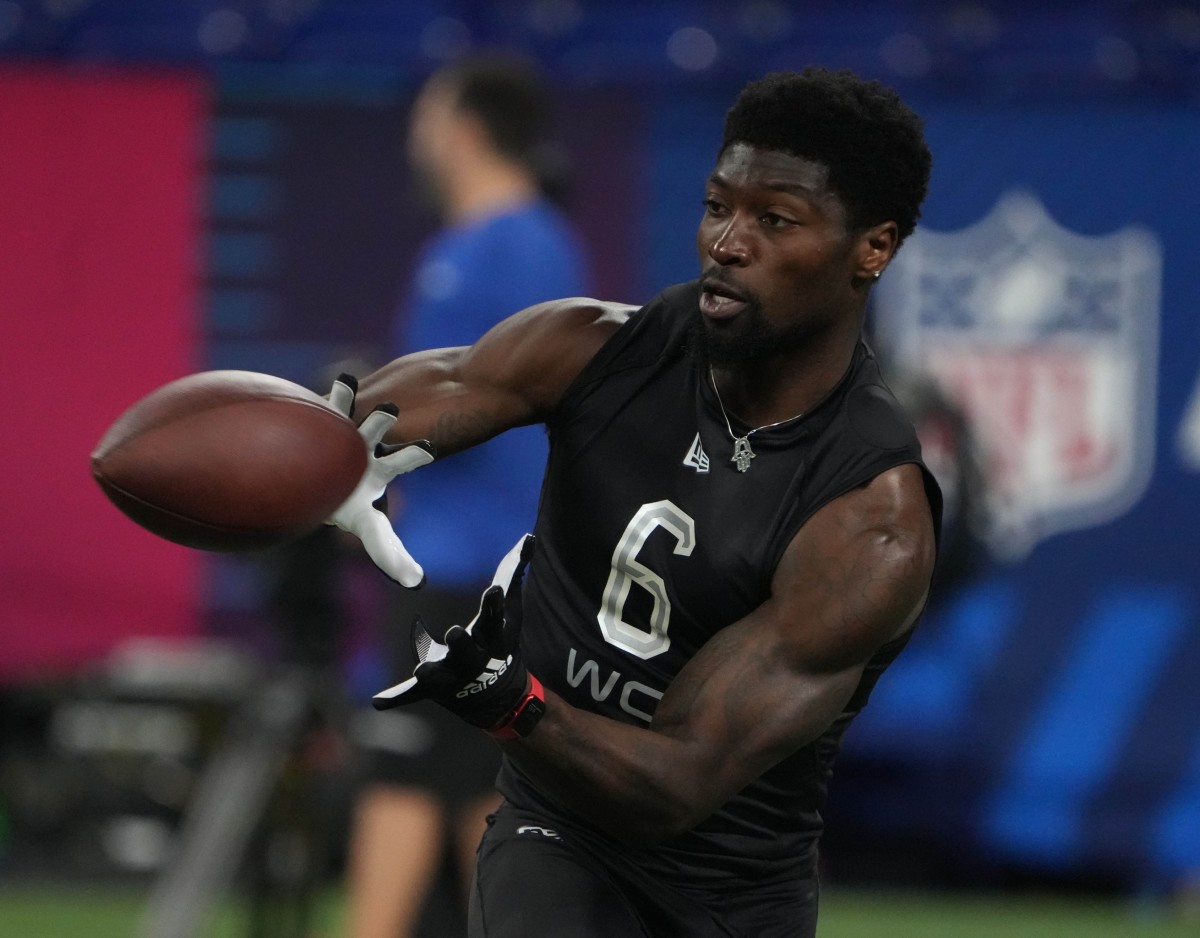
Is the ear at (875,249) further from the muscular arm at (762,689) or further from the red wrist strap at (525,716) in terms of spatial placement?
the red wrist strap at (525,716)

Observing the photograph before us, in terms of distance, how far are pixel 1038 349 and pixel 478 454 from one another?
297cm

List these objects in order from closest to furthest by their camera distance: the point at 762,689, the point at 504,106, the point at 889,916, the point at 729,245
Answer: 1. the point at 762,689
2. the point at 729,245
3. the point at 504,106
4. the point at 889,916

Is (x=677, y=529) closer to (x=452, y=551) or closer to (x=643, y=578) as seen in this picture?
(x=643, y=578)

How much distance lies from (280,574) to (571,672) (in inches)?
→ 107

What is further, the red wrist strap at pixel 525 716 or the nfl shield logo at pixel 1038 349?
the nfl shield logo at pixel 1038 349

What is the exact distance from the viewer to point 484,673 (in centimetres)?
224

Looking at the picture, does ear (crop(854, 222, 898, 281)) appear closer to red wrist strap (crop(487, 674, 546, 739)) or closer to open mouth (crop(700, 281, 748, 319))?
open mouth (crop(700, 281, 748, 319))

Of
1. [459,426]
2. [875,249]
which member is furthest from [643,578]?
[875,249]

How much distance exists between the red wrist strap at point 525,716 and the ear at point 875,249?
78 centimetres

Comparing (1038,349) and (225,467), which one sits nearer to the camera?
(225,467)

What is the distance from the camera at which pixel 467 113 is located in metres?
4.26

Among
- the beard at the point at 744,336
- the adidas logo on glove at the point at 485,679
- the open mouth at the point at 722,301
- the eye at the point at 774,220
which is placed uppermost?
the eye at the point at 774,220

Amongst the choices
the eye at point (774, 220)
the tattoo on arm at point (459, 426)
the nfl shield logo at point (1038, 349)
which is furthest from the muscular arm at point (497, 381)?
the nfl shield logo at point (1038, 349)

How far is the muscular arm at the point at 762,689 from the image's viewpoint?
93.0 inches
